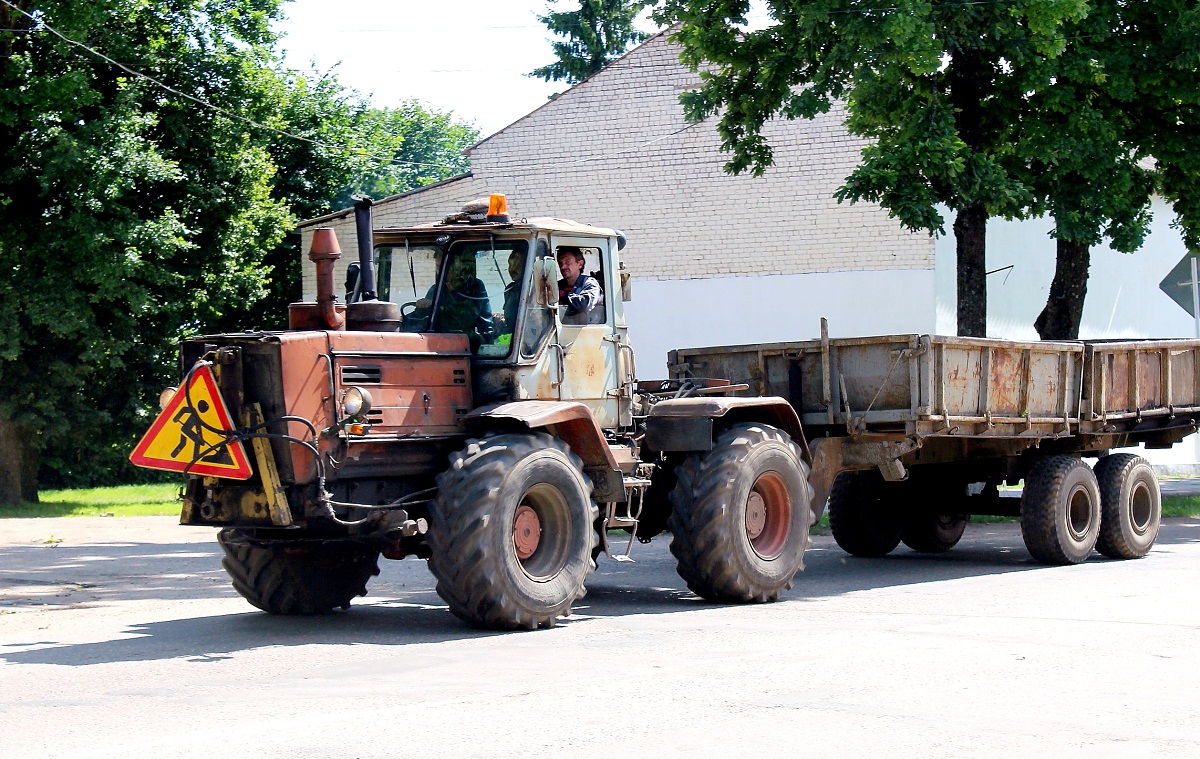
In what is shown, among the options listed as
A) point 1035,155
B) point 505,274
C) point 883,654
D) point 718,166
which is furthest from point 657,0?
point 883,654

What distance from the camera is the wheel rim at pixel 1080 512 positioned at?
14.2 m

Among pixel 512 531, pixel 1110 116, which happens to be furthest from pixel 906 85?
pixel 512 531

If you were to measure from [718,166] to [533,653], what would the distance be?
20939 mm

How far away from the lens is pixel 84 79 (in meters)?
23.5

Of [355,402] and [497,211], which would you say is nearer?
[355,402]

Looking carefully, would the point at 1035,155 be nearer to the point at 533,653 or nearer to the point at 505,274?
the point at 505,274

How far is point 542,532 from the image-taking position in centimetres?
998

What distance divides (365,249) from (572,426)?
197cm

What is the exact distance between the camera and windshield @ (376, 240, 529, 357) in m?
10.5

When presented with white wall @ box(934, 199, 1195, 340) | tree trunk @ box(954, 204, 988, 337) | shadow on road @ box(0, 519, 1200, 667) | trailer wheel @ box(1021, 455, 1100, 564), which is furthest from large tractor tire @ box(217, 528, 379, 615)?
white wall @ box(934, 199, 1195, 340)

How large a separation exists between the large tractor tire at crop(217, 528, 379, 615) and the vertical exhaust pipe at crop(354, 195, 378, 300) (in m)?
1.83

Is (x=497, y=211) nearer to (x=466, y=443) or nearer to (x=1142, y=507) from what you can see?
(x=466, y=443)

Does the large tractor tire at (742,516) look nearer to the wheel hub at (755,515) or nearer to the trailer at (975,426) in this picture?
the wheel hub at (755,515)

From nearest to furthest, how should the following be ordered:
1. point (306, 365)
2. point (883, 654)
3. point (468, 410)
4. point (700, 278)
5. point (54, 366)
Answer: point (883, 654)
point (306, 365)
point (468, 410)
point (54, 366)
point (700, 278)
